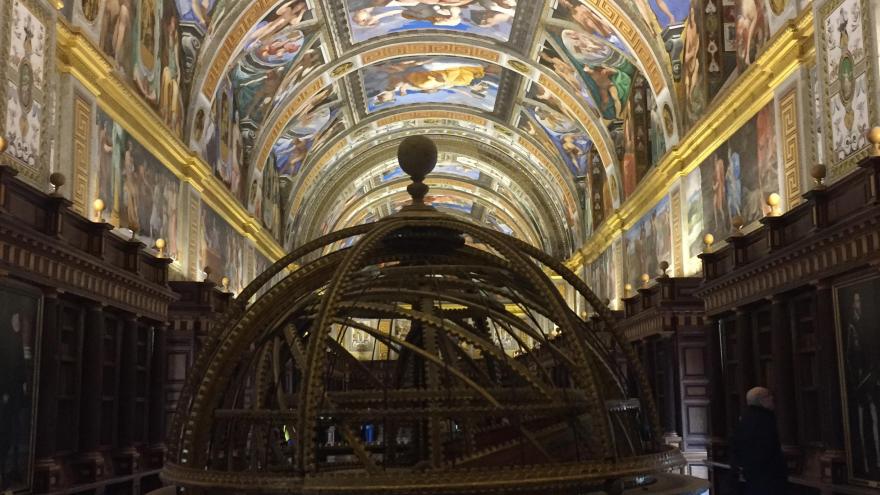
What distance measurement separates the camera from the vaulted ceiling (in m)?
18.5

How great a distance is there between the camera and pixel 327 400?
429cm

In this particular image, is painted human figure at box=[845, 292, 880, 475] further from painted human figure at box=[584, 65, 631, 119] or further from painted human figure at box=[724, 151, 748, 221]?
painted human figure at box=[584, 65, 631, 119]

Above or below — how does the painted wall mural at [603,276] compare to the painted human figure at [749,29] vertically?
below

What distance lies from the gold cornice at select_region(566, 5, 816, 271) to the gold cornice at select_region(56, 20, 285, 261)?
8705 mm

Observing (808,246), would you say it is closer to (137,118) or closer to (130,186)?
(130,186)

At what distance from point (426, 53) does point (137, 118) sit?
1269 centimetres

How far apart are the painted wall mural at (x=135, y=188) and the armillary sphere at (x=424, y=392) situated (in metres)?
7.05

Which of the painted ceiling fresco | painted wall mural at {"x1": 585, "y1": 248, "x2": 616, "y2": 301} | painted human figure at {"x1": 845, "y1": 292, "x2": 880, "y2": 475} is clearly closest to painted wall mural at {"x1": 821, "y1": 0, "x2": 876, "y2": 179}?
the painted ceiling fresco

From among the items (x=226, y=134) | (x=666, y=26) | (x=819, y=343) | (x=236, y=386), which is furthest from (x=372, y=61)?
(x=236, y=386)

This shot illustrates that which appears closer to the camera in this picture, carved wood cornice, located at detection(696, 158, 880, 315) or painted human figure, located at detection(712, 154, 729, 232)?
carved wood cornice, located at detection(696, 158, 880, 315)

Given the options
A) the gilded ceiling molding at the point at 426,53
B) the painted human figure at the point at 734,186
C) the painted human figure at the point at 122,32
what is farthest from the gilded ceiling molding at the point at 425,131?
the painted human figure at the point at 122,32

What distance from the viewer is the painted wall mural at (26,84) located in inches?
360

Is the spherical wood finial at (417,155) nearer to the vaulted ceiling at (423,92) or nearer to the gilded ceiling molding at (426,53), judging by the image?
the vaulted ceiling at (423,92)

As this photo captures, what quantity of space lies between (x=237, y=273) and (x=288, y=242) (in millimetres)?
8070
